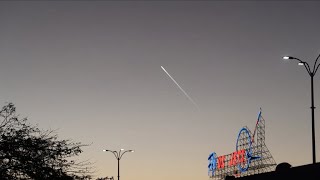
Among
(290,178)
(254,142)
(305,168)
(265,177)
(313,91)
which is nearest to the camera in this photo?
(305,168)

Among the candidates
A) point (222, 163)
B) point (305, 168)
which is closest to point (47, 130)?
point (305, 168)

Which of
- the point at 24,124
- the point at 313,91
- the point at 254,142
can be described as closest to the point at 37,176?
the point at 24,124

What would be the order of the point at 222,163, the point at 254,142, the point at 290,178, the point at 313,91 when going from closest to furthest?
1. the point at 290,178
2. the point at 313,91
3. the point at 254,142
4. the point at 222,163

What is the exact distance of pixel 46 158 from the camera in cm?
2175

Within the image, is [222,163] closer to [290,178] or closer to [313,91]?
[313,91]

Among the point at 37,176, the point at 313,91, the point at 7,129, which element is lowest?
the point at 37,176

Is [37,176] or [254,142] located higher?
[254,142]

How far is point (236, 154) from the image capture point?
88.0 metres

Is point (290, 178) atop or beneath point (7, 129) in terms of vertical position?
beneath

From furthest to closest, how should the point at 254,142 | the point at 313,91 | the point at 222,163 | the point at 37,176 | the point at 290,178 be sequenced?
the point at 222,163
the point at 254,142
the point at 313,91
the point at 290,178
the point at 37,176

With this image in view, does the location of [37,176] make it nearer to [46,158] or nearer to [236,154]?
[46,158]

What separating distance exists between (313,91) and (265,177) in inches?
242

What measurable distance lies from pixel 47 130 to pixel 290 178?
36.8 feet

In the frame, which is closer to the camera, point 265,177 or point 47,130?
point 47,130
